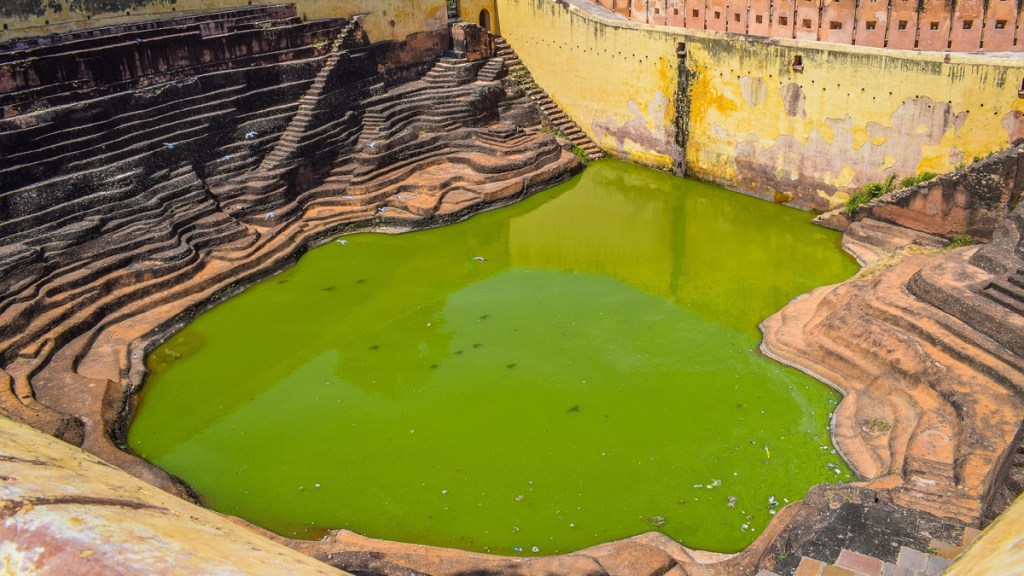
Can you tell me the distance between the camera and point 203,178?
11180 mm

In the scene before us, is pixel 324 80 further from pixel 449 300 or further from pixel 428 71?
pixel 449 300

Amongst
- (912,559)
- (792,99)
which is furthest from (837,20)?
(912,559)

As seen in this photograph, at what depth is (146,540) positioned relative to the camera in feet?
11.1

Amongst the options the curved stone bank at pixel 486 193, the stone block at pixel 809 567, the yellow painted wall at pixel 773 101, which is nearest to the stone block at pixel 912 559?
the curved stone bank at pixel 486 193

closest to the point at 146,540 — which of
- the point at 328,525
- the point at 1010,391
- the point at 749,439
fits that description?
the point at 328,525

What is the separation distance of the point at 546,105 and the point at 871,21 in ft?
17.6

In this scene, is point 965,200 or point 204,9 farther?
point 204,9

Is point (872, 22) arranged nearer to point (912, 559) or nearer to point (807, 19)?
point (807, 19)

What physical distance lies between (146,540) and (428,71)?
11922 millimetres

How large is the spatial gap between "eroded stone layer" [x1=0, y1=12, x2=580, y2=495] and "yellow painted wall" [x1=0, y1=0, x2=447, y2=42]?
26cm

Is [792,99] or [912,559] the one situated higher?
[792,99]

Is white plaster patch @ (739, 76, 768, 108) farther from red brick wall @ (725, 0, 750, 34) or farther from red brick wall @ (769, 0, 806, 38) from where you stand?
red brick wall @ (725, 0, 750, 34)

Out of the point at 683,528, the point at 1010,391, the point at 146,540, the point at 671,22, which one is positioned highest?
the point at 671,22

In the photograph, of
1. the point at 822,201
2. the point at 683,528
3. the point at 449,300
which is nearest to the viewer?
the point at 683,528
